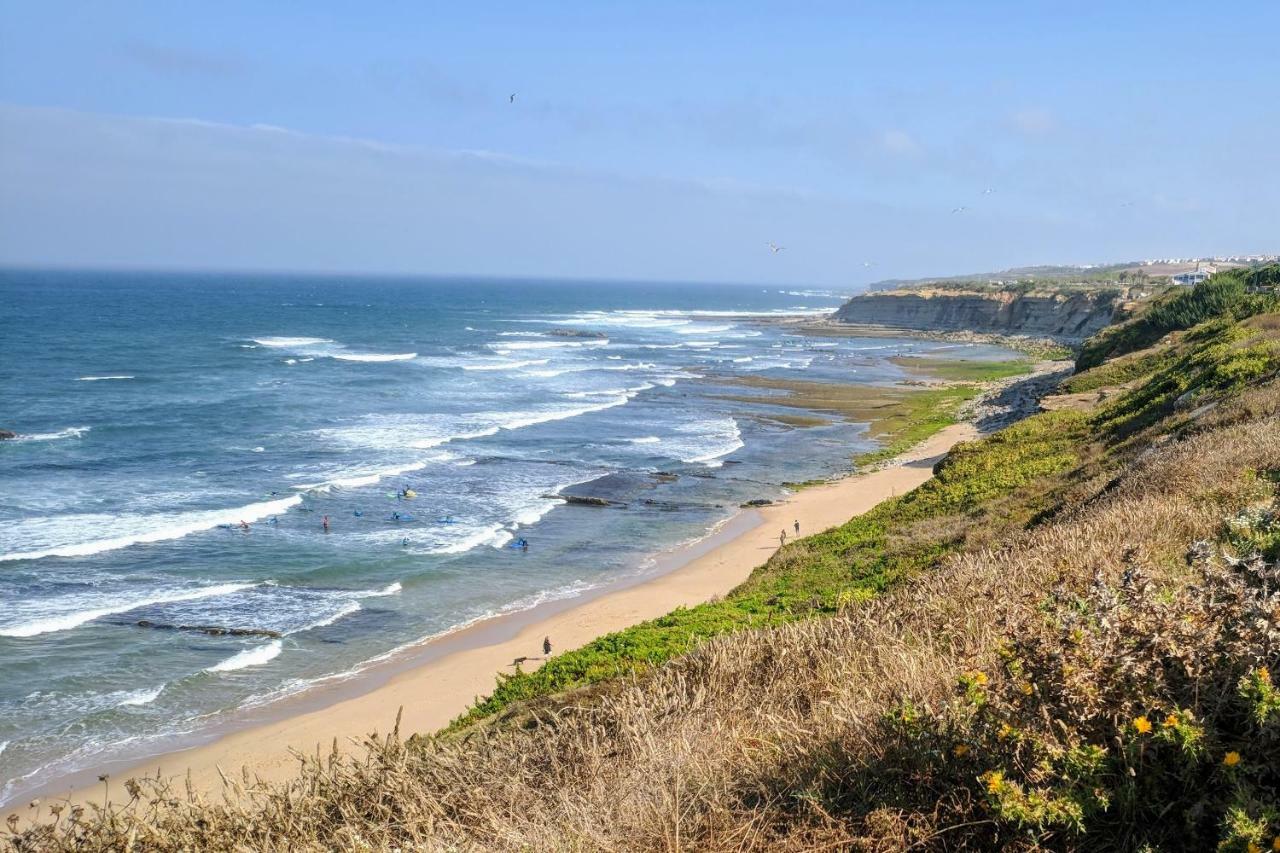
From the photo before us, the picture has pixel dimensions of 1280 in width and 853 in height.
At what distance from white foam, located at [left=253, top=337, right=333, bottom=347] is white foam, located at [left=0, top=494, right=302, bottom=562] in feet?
199

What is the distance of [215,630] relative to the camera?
75.4 ft

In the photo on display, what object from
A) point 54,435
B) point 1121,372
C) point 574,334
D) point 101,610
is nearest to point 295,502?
point 101,610

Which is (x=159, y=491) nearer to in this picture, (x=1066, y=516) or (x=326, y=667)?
(x=326, y=667)

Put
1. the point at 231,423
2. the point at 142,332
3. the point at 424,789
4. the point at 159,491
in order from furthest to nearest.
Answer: the point at 142,332 < the point at 231,423 < the point at 159,491 < the point at 424,789

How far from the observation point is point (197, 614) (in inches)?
944

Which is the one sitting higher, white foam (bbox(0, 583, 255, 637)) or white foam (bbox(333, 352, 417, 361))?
white foam (bbox(333, 352, 417, 361))

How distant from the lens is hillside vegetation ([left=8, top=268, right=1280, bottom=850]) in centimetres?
414

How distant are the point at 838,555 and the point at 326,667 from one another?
11.9 m

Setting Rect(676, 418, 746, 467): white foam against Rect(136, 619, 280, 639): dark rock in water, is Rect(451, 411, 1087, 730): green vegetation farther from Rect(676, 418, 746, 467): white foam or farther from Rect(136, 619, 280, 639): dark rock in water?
Rect(676, 418, 746, 467): white foam

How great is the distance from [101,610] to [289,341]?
249ft

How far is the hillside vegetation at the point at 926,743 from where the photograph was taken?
4.14 metres

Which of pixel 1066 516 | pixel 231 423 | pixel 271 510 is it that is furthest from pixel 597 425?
pixel 1066 516

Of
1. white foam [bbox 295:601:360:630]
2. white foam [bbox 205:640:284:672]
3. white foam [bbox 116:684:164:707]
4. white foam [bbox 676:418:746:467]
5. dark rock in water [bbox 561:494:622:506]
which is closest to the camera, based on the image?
white foam [bbox 116:684:164:707]

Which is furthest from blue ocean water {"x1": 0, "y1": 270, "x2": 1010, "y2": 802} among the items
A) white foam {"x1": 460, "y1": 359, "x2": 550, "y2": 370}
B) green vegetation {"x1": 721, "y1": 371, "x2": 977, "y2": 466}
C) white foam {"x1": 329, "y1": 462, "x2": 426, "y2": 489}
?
green vegetation {"x1": 721, "y1": 371, "x2": 977, "y2": 466}
